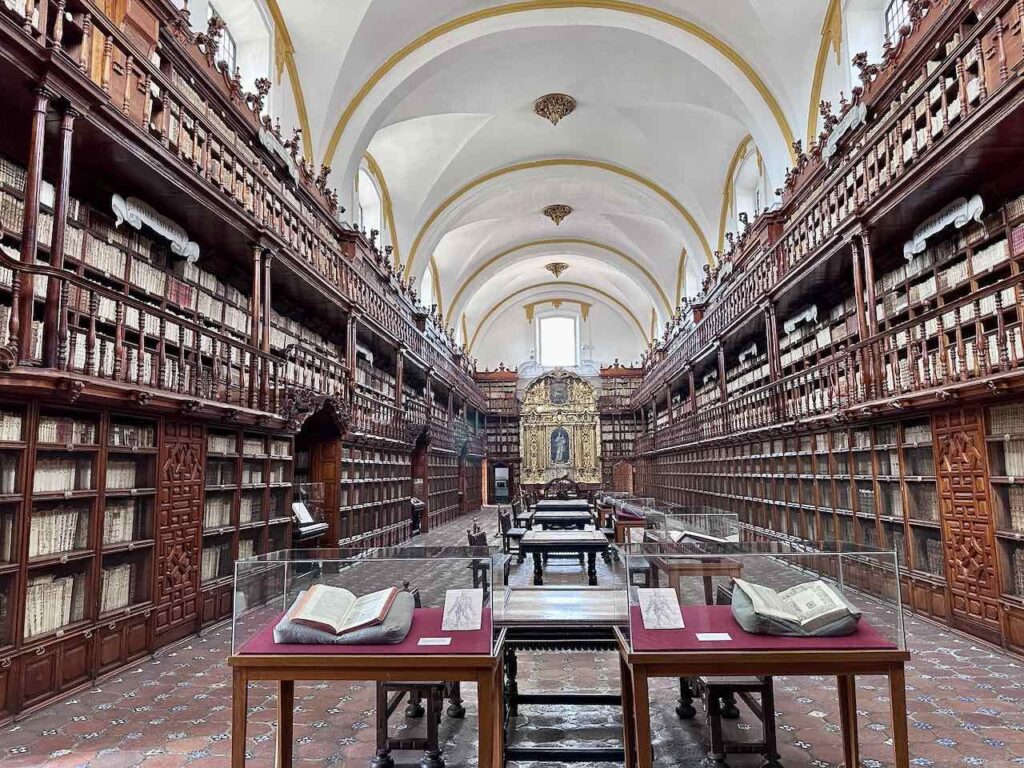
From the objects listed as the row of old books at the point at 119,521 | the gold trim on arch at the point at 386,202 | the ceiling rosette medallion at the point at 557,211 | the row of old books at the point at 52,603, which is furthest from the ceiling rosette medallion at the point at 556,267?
the row of old books at the point at 52,603

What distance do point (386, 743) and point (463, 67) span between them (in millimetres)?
13412

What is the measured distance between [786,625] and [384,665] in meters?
1.54

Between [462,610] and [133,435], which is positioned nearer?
[462,610]

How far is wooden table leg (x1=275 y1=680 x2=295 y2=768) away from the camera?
113 inches

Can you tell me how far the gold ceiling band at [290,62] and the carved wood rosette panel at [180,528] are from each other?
24.0 feet

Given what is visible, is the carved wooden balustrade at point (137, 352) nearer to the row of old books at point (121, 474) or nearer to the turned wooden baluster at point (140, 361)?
the turned wooden baluster at point (140, 361)

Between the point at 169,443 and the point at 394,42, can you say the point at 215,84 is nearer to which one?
the point at 169,443

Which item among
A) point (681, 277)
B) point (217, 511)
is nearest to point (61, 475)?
point (217, 511)

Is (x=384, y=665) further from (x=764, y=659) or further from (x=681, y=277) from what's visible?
(x=681, y=277)

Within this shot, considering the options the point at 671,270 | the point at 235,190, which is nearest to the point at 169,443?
the point at 235,190

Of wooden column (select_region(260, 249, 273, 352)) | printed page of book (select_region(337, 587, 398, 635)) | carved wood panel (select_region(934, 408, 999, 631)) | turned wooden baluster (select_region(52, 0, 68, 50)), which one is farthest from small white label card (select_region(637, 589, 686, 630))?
wooden column (select_region(260, 249, 273, 352))

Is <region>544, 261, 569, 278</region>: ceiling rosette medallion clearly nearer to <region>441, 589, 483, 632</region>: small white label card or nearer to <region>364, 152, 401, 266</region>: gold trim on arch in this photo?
<region>364, 152, 401, 266</region>: gold trim on arch

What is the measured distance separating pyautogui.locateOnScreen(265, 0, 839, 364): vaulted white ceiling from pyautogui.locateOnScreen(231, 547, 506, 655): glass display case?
10434 millimetres

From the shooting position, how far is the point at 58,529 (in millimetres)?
4484
